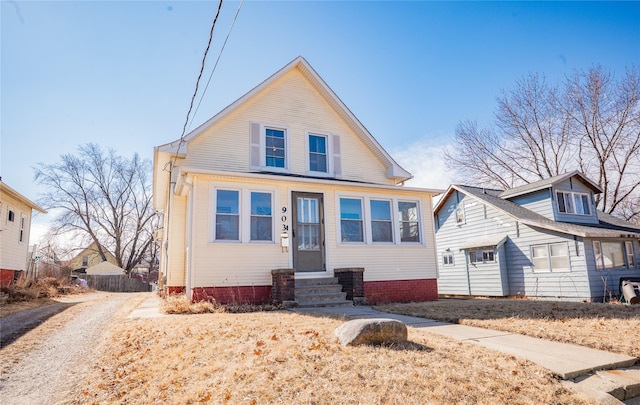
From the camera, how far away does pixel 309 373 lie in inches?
146

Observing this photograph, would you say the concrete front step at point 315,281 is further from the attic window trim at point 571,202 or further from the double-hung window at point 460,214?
the attic window trim at point 571,202

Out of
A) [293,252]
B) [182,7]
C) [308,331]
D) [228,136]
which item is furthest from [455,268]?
[182,7]

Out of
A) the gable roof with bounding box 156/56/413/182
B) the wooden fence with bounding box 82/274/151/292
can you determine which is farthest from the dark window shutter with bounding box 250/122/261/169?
the wooden fence with bounding box 82/274/151/292

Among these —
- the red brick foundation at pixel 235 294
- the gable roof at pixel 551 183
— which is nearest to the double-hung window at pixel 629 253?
the gable roof at pixel 551 183

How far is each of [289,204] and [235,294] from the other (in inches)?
109

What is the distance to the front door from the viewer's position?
10.6 metres

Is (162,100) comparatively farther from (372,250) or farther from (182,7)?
(372,250)

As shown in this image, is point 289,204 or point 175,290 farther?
point 175,290

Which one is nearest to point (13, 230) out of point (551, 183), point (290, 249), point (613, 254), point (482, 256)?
point (290, 249)

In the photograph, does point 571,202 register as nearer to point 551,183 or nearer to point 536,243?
point 551,183

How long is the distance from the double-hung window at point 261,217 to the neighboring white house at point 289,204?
0.03 meters

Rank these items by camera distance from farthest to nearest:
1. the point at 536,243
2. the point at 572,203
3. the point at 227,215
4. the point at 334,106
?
1. the point at 572,203
2. the point at 536,243
3. the point at 334,106
4. the point at 227,215

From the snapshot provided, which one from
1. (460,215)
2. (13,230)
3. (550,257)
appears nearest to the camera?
(550,257)

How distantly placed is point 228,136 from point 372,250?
5.55 metres
